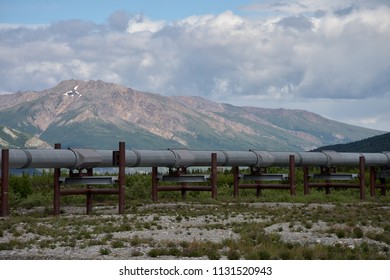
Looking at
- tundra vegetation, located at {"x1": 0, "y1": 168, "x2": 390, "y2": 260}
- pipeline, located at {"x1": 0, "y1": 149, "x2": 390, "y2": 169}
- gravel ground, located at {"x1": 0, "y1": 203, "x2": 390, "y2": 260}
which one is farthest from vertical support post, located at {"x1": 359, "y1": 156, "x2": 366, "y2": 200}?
gravel ground, located at {"x1": 0, "y1": 203, "x2": 390, "y2": 260}

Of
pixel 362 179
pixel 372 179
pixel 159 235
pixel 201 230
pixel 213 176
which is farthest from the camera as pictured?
pixel 372 179

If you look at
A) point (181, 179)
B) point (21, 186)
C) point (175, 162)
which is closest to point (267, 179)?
point (181, 179)

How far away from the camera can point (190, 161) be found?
36.6 m

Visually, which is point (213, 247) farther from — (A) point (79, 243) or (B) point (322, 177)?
(B) point (322, 177)

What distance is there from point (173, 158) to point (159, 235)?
1384 centimetres

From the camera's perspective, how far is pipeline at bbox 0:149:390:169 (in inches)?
1161

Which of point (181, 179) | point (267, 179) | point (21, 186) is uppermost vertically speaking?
point (267, 179)

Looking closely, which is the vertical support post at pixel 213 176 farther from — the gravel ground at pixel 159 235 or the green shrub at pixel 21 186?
the green shrub at pixel 21 186

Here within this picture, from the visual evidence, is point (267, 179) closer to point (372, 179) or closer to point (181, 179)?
point (181, 179)

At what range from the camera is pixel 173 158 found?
1416 inches

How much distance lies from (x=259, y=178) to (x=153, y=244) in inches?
795

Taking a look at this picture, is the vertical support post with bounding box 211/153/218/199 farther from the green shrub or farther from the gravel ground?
the green shrub

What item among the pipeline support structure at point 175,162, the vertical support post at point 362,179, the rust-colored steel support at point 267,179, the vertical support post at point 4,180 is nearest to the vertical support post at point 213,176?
the pipeline support structure at point 175,162
